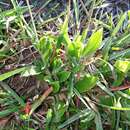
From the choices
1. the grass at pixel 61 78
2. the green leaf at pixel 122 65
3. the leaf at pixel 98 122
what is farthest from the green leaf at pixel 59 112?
the green leaf at pixel 122 65

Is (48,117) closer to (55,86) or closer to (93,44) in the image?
(55,86)

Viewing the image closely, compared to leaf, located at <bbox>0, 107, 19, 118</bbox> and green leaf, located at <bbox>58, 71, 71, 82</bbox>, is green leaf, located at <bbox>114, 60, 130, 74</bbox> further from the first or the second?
leaf, located at <bbox>0, 107, 19, 118</bbox>

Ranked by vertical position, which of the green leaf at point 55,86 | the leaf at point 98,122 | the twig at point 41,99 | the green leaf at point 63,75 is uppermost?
the green leaf at point 63,75

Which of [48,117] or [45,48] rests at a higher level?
[45,48]

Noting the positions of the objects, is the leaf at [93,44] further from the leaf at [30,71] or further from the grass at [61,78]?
the leaf at [30,71]

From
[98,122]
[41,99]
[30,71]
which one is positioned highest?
[30,71]

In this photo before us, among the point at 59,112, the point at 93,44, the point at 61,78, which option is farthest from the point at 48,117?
the point at 93,44

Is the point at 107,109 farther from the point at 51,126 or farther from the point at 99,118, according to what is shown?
the point at 51,126
